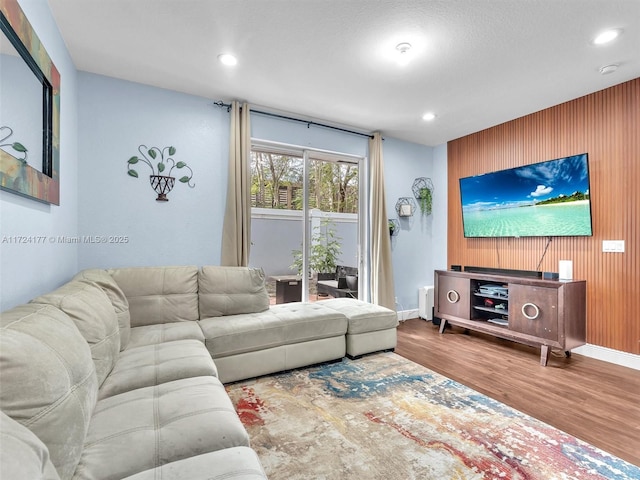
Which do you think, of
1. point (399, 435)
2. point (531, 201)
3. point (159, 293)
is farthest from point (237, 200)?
point (531, 201)

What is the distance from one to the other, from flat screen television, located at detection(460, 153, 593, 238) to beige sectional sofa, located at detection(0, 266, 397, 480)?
7.50 feet

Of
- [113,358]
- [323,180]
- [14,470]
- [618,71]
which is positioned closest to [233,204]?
[323,180]

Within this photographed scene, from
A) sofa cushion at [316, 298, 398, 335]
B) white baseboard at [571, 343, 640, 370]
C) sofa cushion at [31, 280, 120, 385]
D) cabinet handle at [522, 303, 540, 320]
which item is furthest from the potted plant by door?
white baseboard at [571, 343, 640, 370]

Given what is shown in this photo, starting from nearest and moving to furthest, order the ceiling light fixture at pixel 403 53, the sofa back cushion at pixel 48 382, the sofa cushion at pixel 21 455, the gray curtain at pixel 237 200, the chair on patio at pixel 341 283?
the sofa cushion at pixel 21 455 < the sofa back cushion at pixel 48 382 < the ceiling light fixture at pixel 403 53 < the gray curtain at pixel 237 200 < the chair on patio at pixel 341 283

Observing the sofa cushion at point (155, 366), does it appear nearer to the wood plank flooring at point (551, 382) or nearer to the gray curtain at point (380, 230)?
the wood plank flooring at point (551, 382)

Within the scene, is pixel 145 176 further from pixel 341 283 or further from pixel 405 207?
pixel 405 207

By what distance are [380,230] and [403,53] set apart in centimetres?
221

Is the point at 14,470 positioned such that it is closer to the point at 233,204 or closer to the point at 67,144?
the point at 67,144

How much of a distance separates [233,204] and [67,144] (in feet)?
4.60

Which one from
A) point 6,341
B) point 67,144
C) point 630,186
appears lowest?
point 6,341

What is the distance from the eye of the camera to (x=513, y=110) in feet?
11.5

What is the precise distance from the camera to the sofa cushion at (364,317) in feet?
9.80

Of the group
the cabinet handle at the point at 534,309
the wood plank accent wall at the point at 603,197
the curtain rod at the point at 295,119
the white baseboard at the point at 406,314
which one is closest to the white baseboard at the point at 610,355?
the wood plank accent wall at the point at 603,197

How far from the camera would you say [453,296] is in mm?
3895
